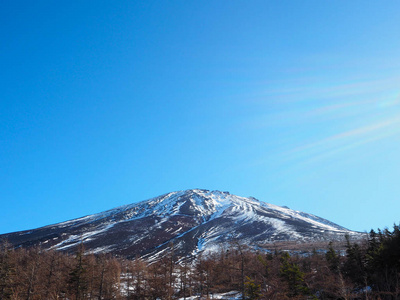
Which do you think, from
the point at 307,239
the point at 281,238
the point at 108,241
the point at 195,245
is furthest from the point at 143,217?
the point at 307,239

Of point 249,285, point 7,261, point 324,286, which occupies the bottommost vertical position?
point 324,286

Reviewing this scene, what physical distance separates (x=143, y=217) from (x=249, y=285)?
584ft

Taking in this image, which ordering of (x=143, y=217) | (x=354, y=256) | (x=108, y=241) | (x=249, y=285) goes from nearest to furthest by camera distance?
(x=249, y=285), (x=354, y=256), (x=108, y=241), (x=143, y=217)

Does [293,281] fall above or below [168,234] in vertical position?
below

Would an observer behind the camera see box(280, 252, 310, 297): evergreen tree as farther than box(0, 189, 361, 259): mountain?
No

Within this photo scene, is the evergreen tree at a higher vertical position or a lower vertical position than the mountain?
lower

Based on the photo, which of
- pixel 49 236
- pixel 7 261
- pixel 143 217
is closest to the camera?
pixel 7 261

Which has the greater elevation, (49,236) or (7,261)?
(49,236)

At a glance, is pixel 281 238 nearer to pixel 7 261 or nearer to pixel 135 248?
pixel 135 248

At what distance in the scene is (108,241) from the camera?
148 m

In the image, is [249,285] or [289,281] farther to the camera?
[289,281]

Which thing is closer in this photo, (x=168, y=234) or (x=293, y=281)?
(x=293, y=281)

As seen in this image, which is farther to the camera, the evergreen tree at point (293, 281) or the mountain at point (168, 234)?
the mountain at point (168, 234)

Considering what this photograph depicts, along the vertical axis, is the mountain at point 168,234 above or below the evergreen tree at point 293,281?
above
